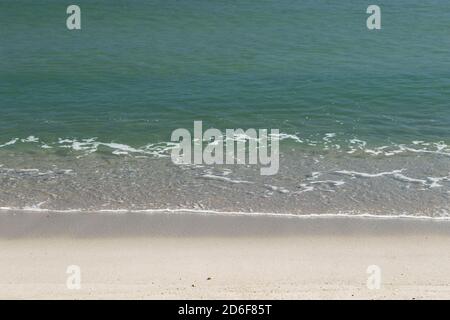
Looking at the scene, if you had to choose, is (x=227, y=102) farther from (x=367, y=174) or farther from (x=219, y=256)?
(x=219, y=256)

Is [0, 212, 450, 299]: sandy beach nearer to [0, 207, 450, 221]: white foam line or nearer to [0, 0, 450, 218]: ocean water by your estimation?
[0, 207, 450, 221]: white foam line

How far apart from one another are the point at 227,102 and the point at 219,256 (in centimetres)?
807

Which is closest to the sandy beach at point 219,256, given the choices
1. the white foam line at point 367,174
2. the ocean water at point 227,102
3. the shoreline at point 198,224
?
the shoreline at point 198,224

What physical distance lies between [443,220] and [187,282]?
434 centimetres

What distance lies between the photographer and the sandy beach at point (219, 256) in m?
8.33

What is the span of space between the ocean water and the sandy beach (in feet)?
1.88

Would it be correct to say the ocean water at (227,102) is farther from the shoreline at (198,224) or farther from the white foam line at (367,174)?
the shoreline at (198,224)

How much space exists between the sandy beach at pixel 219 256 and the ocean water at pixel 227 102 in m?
0.57

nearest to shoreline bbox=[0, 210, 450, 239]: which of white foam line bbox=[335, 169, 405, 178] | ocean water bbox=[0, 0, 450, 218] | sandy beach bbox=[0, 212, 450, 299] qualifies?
sandy beach bbox=[0, 212, 450, 299]

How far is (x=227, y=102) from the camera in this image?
17047 millimetres

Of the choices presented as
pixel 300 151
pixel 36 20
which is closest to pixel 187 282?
pixel 300 151

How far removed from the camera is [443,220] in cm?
1069

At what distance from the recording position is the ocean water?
11.8 metres

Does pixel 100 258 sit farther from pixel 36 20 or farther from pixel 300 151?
pixel 36 20
